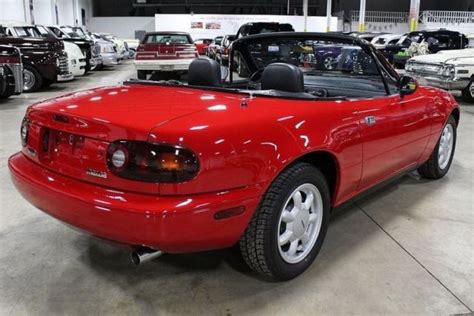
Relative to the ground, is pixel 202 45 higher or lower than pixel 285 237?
higher

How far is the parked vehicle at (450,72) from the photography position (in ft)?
29.9

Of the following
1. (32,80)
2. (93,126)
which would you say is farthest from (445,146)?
(32,80)

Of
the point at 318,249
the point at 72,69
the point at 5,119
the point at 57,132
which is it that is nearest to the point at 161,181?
the point at 57,132

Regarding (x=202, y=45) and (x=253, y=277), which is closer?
(x=253, y=277)

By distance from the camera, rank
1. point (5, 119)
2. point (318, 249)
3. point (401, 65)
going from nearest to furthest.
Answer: point (318, 249) → point (5, 119) → point (401, 65)

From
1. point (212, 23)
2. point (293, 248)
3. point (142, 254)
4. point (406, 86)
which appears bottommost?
point (293, 248)

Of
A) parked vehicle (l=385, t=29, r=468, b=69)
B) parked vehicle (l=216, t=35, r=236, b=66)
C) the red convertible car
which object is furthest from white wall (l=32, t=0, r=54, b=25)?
the red convertible car

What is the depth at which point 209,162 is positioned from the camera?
6.45 feet

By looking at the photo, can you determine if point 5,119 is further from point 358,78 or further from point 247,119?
point 247,119

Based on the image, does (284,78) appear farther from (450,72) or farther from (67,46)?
(67,46)

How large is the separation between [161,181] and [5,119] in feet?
20.8

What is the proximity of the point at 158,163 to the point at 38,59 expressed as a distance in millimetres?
9613

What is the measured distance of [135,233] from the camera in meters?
1.95

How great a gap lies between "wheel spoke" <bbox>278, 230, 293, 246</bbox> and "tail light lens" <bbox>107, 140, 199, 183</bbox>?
72cm
